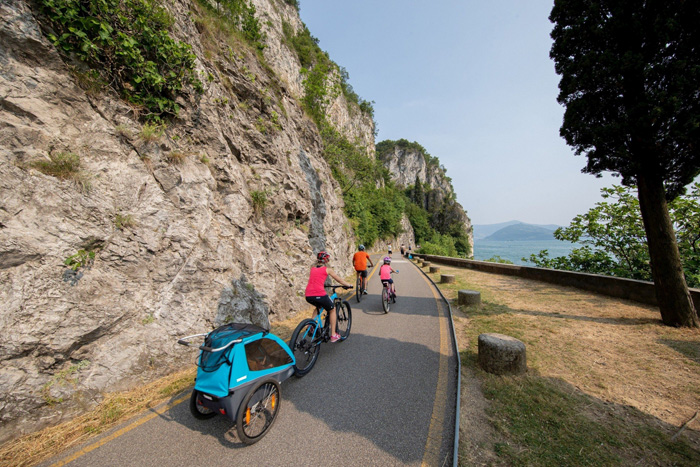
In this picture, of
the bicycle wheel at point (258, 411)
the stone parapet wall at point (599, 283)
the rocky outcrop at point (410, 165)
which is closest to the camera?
the bicycle wheel at point (258, 411)

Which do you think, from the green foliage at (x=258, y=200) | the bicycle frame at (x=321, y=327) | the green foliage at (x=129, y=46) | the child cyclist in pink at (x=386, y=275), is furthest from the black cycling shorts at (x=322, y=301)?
the green foliage at (x=129, y=46)

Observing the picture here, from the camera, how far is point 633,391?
3682mm

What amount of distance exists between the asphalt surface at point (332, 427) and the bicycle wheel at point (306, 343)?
21 centimetres

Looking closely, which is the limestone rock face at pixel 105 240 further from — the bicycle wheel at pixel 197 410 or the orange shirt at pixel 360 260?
the orange shirt at pixel 360 260

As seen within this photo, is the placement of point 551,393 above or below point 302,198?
below

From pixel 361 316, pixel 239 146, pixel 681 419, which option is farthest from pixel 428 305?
pixel 239 146

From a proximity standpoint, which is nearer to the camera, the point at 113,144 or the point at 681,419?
the point at 681,419

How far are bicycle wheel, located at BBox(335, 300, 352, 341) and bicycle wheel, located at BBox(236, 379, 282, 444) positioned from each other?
8.00ft

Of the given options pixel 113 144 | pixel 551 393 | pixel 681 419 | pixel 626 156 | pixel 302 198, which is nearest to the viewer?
pixel 681 419

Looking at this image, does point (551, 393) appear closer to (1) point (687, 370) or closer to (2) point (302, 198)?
(1) point (687, 370)

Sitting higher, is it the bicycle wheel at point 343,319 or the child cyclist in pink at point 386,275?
the child cyclist in pink at point 386,275

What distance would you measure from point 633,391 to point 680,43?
25.3 feet

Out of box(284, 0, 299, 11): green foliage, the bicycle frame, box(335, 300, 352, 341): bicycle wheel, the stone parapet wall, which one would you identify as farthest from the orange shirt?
box(284, 0, 299, 11): green foliage

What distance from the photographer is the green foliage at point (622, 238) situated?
9531 millimetres
